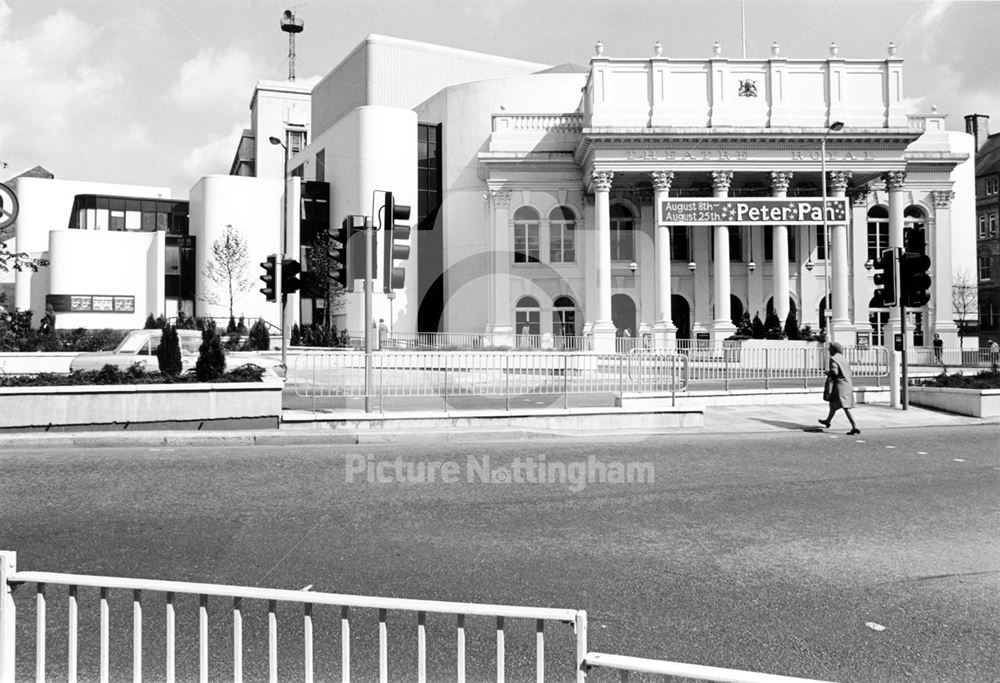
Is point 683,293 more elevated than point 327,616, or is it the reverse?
point 683,293

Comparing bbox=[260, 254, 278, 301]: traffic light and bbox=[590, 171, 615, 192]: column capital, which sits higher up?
bbox=[590, 171, 615, 192]: column capital

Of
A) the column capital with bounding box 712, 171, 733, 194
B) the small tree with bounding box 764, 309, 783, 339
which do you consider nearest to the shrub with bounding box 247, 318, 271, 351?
the small tree with bounding box 764, 309, 783, 339

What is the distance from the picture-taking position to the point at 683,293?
47188 millimetres

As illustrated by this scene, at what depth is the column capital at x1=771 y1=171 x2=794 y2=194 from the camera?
135 feet

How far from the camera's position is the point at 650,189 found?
149ft

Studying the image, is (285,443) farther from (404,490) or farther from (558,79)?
Result: (558,79)

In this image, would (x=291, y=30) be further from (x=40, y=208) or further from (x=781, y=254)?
(x=781, y=254)

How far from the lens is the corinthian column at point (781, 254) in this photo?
41.3 m

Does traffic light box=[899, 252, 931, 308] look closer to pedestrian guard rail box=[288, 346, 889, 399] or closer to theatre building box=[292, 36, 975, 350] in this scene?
pedestrian guard rail box=[288, 346, 889, 399]

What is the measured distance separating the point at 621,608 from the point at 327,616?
75.1 inches

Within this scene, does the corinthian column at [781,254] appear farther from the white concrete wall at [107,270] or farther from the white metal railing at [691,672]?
the white metal railing at [691,672]

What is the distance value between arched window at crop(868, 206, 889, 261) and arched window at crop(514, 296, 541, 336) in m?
22.4

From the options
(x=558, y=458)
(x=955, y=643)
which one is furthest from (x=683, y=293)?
(x=955, y=643)

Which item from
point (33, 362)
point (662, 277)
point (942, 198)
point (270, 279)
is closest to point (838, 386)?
point (270, 279)
